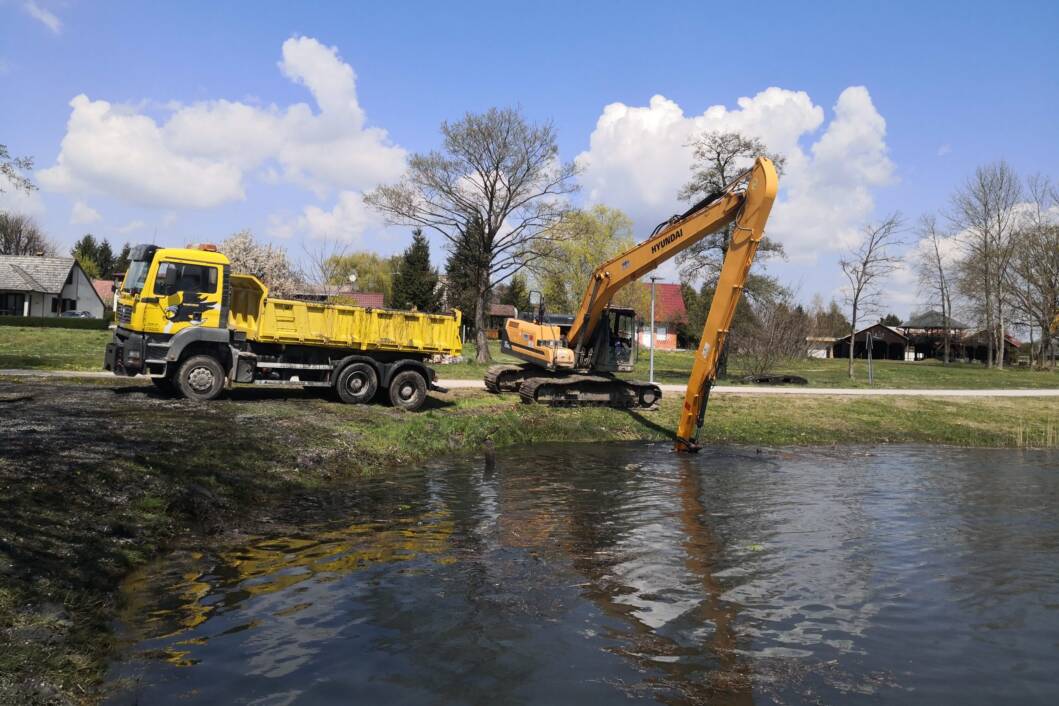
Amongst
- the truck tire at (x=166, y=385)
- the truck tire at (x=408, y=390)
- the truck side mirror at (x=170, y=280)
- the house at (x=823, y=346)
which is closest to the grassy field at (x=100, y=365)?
the truck tire at (x=166, y=385)

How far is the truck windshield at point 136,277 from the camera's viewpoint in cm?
1745

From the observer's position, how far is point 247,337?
727 inches

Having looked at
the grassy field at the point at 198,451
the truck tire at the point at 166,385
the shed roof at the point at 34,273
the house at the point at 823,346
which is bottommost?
the grassy field at the point at 198,451

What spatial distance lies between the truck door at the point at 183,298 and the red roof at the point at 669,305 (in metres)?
67.8

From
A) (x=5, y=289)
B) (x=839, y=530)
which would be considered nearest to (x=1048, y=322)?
(x=839, y=530)

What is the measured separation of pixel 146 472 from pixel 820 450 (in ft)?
52.7

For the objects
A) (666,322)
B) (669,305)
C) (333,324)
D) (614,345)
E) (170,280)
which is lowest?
(614,345)

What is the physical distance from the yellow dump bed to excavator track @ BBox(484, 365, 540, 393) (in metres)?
3.93

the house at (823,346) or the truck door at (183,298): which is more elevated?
the house at (823,346)

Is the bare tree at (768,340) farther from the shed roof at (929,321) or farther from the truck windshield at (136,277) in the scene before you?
the shed roof at (929,321)

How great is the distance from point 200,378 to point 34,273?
57.4 meters

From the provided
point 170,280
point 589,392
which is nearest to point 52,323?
point 170,280

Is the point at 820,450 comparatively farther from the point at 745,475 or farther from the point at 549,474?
the point at 549,474

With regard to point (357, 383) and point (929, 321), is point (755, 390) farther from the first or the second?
point (929, 321)
